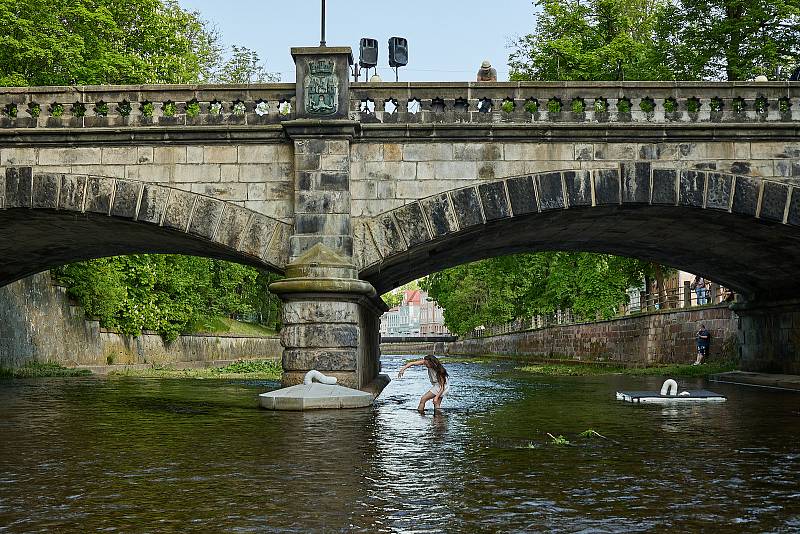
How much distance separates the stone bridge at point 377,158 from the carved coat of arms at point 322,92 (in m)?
0.03

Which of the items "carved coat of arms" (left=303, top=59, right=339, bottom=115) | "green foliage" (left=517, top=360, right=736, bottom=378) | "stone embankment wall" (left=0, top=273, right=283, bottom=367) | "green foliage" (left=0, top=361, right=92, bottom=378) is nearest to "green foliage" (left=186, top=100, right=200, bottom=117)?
"carved coat of arms" (left=303, top=59, right=339, bottom=115)

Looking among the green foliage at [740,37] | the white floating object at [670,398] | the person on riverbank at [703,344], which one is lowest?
the white floating object at [670,398]

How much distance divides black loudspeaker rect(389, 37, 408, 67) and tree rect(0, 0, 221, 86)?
13713 mm

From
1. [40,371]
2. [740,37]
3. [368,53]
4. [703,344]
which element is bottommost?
[40,371]

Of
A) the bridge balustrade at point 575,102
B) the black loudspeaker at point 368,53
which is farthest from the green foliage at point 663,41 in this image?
the black loudspeaker at point 368,53

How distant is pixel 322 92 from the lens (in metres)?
16.5

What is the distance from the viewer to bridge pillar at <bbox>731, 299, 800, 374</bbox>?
21906mm

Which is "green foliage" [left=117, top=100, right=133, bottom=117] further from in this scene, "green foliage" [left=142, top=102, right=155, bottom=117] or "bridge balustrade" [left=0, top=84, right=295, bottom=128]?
"green foliage" [left=142, top=102, right=155, bottom=117]

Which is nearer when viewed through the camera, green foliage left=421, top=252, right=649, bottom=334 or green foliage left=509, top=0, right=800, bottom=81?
green foliage left=509, top=0, right=800, bottom=81

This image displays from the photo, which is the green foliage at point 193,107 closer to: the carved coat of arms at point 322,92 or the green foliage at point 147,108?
the green foliage at point 147,108

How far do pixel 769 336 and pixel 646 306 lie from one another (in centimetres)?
1463

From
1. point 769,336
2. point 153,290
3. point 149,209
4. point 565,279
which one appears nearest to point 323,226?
point 149,209

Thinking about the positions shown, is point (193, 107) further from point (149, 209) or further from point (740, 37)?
point (740, 37)

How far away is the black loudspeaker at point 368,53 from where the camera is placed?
65.1 ft
